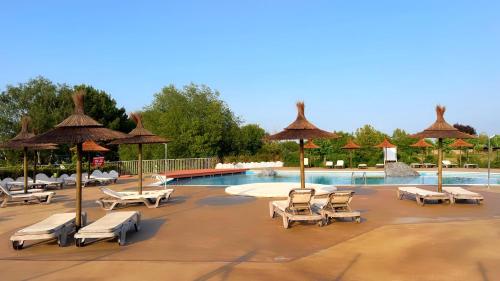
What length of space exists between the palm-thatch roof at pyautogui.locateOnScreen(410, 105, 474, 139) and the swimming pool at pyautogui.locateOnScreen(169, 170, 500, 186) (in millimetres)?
8684

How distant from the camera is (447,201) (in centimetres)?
1120

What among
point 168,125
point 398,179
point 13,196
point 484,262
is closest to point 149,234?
point 484,262

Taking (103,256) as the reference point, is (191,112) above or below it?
above

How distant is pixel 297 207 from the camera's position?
338 inches

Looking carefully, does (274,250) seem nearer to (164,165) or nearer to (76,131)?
(76,131)

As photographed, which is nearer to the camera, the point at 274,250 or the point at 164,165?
the point at 274,250

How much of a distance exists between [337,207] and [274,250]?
325cm

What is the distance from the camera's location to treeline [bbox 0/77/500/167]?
1215 inches

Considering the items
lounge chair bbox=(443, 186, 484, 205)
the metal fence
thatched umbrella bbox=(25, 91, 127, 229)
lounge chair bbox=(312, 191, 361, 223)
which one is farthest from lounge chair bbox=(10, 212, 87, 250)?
the metal fence

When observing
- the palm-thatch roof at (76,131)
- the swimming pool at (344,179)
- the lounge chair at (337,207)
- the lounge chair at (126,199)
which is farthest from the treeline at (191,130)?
the palm-thatch roof at (76,131)

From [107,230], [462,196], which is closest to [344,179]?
[462,196]

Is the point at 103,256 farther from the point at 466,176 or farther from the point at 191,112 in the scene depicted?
the point at 191,112

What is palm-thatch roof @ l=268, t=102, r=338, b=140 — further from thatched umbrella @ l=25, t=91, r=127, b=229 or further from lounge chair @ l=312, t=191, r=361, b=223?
thatched umbrella @ l=25, t=91, r=127, b=229

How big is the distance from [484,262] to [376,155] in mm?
25555
